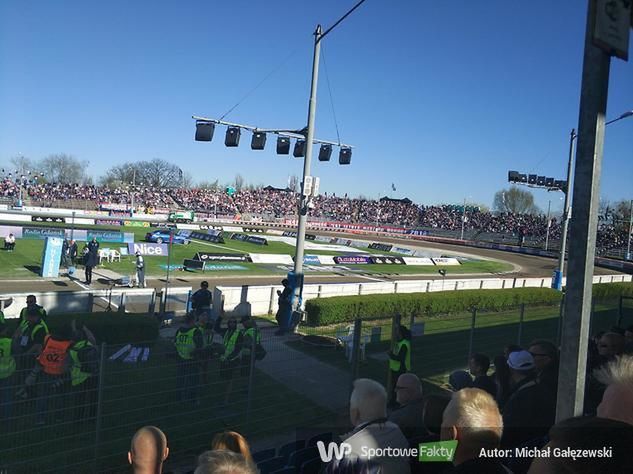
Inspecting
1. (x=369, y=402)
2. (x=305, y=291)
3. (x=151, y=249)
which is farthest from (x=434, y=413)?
(x=151, y=249)

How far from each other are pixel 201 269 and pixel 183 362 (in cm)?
1948

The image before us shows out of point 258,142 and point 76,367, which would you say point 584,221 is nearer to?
point 76,367

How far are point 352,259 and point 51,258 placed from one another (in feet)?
67.6

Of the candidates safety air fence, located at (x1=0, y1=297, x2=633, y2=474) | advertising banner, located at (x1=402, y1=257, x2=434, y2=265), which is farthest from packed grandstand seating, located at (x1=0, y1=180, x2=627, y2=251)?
safety air fence, located at (x1=0, y1=297, x2=633, y2=474)

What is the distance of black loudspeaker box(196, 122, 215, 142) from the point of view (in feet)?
47.7

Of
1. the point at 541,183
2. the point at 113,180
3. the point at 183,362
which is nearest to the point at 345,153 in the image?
the point at 183,362

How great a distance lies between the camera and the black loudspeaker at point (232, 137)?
49.1ft

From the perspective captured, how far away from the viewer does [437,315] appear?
18.9 meters

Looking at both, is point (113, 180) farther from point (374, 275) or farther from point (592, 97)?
point (592, 97)

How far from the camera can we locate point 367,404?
11.8 feet

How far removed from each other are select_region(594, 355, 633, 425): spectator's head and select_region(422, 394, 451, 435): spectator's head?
4.60ft

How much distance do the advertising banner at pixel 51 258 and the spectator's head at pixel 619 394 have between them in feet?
76.0

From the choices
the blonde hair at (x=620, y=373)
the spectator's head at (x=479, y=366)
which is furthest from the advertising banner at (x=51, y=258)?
the blonde hair at (x=620, y=373)

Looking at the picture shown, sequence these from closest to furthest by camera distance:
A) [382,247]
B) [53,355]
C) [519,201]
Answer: [53,355] → [382,247] → [519,201]
